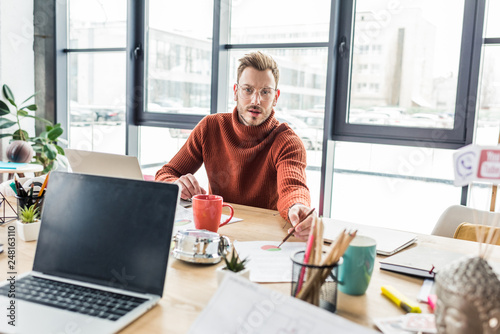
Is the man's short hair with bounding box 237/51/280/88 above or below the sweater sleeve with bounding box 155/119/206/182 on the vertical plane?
above

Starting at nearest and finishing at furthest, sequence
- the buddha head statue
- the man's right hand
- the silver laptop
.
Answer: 1. the buddha head statue
2. the silver laptop
3. the man's right hand

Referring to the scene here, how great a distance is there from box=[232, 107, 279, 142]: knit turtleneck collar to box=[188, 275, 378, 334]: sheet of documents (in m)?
1.28

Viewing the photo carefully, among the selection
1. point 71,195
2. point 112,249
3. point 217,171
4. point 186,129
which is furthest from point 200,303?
point 186,129

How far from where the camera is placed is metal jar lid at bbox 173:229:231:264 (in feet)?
3.23

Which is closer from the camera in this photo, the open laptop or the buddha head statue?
the buddha head statue

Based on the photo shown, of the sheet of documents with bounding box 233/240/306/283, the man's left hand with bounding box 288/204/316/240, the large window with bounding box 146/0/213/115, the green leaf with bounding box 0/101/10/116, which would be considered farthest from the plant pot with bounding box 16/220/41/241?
the green leaf with bounding box 0/101/10/116

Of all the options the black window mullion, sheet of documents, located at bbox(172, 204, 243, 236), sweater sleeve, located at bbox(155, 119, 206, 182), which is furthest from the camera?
the black window mullion

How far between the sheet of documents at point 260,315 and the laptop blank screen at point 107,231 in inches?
6.3

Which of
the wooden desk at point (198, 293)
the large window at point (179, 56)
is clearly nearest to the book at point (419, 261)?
the wooden desk at point (198, 293)

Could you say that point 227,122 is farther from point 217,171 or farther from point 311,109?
point 311,109

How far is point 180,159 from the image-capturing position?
201 cm

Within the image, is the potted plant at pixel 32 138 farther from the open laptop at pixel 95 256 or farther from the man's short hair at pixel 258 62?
the open laptop at pixel 95 256

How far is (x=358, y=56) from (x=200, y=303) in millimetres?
2440

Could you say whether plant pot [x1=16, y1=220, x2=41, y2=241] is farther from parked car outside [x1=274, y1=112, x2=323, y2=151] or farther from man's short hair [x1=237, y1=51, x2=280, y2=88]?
parked car outside [x1=274, y1=112, x2=323, y2=151]
